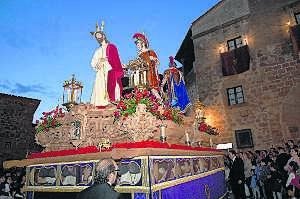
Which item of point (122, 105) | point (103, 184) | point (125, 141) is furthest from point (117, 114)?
point (103, 184)

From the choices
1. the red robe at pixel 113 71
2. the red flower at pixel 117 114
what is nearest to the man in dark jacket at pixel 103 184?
the red flower at pixel 117 114

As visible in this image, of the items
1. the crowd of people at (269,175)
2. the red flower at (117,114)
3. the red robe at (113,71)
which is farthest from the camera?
the red robe at (113,71)

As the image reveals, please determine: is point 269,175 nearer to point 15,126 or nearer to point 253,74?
point 253,74

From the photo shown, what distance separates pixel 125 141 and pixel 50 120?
2.70 metres

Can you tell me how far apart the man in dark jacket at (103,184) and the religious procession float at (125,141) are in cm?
184

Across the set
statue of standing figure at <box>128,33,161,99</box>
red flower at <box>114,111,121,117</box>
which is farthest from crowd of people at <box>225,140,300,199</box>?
red flower at <box>114,111,121,117</box>

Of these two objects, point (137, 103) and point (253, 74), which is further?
point (253, 74)

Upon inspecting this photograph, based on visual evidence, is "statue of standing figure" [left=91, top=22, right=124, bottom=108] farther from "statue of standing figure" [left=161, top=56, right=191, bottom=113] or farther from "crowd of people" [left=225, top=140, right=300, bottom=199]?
"crowd of people" [left=225, top=140, right=300, bottom=199]

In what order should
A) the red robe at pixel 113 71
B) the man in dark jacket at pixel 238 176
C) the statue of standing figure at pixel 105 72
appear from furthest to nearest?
the man in dark jacket at pixel 238 176
the red robe at pixel 113 71
the statue of standing figure at pixel 105 72

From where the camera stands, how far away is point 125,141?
7406 millimetres

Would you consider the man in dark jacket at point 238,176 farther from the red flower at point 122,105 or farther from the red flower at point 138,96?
the red flower at point 122,105

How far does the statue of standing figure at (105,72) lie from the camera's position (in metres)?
8.73

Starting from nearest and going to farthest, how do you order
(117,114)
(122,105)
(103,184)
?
(103,184) < (122,105) < (117,114)

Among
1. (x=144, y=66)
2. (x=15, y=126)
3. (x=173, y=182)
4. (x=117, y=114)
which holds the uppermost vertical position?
(x=144, y=66)
